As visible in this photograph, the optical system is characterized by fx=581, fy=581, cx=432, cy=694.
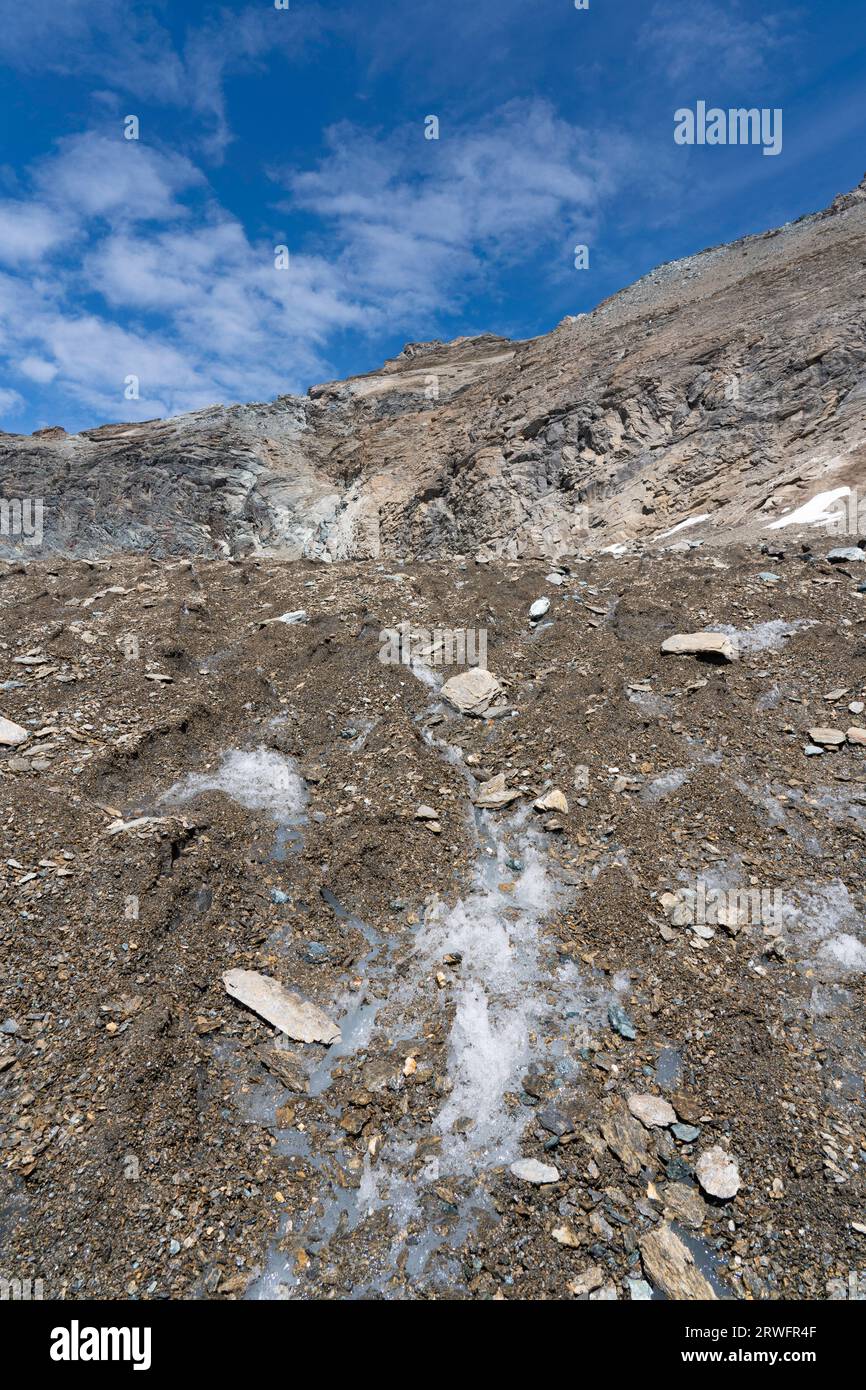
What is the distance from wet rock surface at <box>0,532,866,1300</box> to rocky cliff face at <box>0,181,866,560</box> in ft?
33.5

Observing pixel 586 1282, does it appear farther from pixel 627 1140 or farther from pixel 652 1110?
pixel 652 1110

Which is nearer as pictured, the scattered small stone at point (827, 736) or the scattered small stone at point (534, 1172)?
the scattered small stone at point (534, 1172)

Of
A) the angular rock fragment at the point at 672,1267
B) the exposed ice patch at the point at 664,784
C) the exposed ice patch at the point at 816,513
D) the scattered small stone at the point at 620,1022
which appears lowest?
the angular rock fragment at the point at 672,1267

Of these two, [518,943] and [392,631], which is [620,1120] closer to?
[518,943]

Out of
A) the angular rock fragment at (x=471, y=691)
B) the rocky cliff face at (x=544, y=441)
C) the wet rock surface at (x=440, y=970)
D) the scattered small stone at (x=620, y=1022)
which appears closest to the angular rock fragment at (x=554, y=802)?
the wet rock surface at (x=440, y=970)

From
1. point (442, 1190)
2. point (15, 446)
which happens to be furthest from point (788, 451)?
point (15, 446)

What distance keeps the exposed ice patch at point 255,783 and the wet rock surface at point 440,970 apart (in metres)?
0.05

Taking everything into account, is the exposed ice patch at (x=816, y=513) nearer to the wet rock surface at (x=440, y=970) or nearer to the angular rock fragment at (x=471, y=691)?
the wet rock surface at (x=440, y=970)

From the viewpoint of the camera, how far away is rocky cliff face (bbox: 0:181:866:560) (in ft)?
58.4

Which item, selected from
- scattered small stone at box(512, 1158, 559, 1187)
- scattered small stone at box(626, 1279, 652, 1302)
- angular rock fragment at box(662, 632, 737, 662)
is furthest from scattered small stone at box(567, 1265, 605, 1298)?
angular rock fragment at box(662, 632, 737, 662)

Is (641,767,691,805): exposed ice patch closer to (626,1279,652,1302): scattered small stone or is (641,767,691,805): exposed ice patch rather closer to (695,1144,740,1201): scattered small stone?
(695,1144,740,1201): scattered small stone

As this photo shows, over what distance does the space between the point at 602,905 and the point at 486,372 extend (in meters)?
32.9

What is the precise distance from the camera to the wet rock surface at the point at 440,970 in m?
3.91

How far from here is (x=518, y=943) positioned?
6008mm
